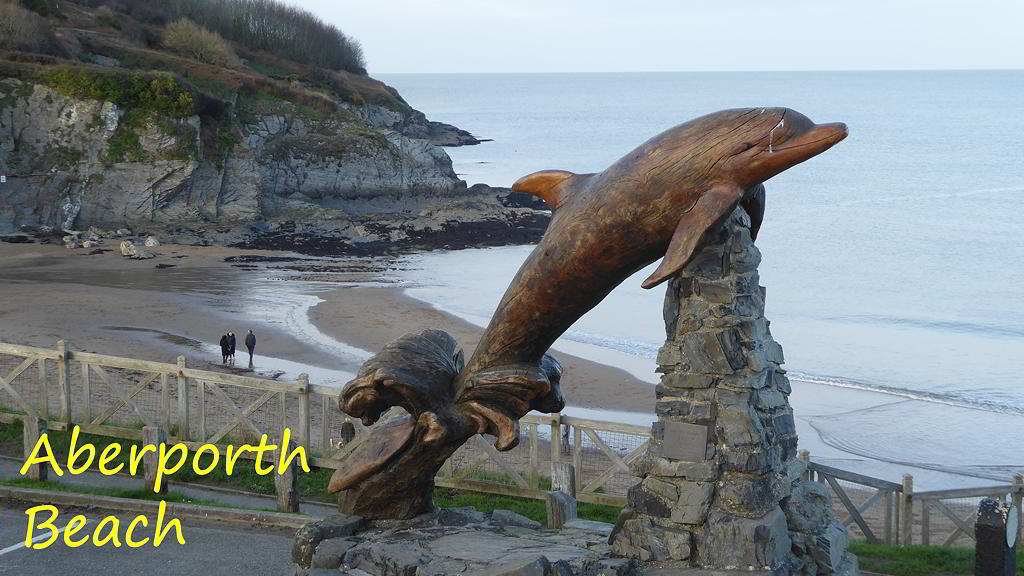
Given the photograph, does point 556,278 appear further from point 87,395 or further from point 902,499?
point 87,395

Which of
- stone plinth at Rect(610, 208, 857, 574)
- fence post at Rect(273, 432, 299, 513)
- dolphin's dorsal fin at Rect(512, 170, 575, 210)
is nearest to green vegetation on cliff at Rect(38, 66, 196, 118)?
fence post at Rect(273, 432, 299, 513)

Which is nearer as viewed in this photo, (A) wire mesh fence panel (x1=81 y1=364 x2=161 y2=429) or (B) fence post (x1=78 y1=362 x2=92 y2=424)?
(A) wire mesh fence panel (x1=81 y1=364 x2=161 y2=429)

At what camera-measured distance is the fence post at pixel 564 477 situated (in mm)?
12023

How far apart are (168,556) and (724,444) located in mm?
6117

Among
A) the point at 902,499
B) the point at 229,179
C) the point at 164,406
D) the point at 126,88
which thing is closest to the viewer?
the point at 902,499

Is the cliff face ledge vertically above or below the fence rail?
above

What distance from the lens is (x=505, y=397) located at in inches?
335

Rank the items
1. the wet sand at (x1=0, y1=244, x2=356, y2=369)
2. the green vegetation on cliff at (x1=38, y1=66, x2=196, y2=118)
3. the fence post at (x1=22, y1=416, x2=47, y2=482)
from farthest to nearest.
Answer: the green vegetation on cliff at (x1=38, y1=66, x2=196, y2=118)
the wet sand at (x1=0, y1=244, x2=356, y2=369)
the fence post at (x1=22, y1=416, x2=47, y2=482)

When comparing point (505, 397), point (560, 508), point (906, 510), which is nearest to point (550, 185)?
point (505, 397)

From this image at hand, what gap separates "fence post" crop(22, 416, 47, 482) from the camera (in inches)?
512

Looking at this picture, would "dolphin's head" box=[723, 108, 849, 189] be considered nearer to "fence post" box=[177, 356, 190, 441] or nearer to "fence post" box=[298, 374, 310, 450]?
"fence post" box=[298, 374, 310, 450]

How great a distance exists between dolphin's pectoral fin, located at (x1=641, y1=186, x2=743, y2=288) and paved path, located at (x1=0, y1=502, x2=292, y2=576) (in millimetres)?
5446

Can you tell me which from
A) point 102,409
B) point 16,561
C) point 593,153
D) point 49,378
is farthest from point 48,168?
point 593,153

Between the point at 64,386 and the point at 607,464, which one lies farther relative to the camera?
the point at 607,464
